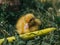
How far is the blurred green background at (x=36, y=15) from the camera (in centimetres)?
259

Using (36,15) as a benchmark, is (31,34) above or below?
below

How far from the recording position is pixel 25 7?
306cm

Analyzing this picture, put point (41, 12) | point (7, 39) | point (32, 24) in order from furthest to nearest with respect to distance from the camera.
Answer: point (41, 12) → point (32, 24) → point (7, 39)

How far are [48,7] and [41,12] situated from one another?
0.49 ft

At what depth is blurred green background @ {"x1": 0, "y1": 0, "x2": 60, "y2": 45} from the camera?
102 inches

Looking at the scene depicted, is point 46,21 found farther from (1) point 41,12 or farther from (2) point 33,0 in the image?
(2) point 33,0

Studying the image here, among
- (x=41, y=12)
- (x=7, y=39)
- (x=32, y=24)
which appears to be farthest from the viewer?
(x=41, y=12)

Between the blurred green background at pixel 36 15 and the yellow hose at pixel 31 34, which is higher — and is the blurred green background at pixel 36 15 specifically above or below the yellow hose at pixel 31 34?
above

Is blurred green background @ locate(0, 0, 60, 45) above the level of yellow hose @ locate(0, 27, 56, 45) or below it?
above

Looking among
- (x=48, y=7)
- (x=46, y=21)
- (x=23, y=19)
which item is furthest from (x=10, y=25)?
(x=48, y=7)

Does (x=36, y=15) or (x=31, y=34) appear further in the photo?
(x=36, y=15)

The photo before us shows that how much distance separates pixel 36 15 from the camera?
2938 mm

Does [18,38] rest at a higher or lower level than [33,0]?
lower

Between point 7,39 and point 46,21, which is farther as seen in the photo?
point 46,21
